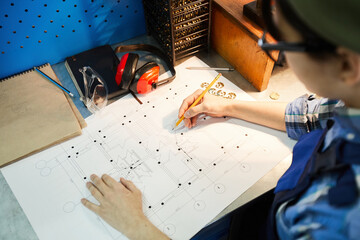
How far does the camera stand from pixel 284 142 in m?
0.78

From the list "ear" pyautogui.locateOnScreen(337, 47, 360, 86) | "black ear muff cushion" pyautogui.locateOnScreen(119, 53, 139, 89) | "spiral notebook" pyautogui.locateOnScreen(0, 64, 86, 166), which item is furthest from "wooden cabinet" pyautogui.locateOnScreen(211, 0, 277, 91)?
"spiral notebook" pyautogui.locateOnScreen(0, 64, 86, 166)

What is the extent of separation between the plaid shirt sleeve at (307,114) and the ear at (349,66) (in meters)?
0.31

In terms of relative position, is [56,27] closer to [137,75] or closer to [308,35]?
[137,75]

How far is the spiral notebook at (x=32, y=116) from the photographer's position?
0.77 metres

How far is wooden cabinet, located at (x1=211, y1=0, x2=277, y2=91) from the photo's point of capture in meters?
0.86

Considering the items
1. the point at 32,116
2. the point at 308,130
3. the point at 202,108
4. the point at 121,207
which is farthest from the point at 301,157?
the point at 32,116

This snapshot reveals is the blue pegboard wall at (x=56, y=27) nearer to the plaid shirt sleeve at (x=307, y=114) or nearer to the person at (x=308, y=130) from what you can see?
the person at (x=308, y=130)

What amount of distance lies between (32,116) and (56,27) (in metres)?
0.33

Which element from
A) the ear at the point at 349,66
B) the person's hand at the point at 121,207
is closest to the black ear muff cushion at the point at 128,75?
the person's hand at the point at 121,207

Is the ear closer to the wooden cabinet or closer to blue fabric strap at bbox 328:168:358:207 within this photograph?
blue fabric strap at bbox 328:168:358:207

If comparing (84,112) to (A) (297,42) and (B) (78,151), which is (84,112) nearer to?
(B) (78,151)

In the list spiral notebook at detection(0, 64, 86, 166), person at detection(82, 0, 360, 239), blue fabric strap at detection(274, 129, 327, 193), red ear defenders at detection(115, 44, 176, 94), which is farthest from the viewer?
red ear defenders at detection(115, 44, 176, 94)

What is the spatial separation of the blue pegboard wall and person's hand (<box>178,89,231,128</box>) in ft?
1.45

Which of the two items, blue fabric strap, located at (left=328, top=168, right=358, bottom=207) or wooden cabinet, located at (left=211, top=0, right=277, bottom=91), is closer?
blue fabric strap, located at (left=328, top=168, right=358, bottom=207)
